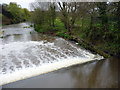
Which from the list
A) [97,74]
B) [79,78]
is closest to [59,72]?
[79,78]

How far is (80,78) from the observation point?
14.5 ft

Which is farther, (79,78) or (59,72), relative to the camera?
(59,72)

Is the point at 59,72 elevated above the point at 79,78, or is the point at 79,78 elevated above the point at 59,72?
the point at 59,72

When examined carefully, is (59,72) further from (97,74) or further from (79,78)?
(97,74)

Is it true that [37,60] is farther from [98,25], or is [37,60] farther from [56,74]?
[98,25]

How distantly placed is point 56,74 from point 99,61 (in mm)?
3015

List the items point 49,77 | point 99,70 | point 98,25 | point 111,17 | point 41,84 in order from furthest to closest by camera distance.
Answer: point 98,25, point 111,17, point 99,70, point 49,77, point 41,84

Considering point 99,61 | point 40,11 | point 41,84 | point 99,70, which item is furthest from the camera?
point 40,11

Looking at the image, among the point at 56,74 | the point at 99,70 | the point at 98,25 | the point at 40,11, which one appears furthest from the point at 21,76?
the point at 40,11

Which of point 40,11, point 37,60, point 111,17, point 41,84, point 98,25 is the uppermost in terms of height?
point 40,11

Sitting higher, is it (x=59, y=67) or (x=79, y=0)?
(x=79, y=0)

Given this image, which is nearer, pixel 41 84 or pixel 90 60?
pixel 41 84

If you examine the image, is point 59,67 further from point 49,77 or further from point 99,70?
point 99,70

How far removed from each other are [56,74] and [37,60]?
2.01 meters
